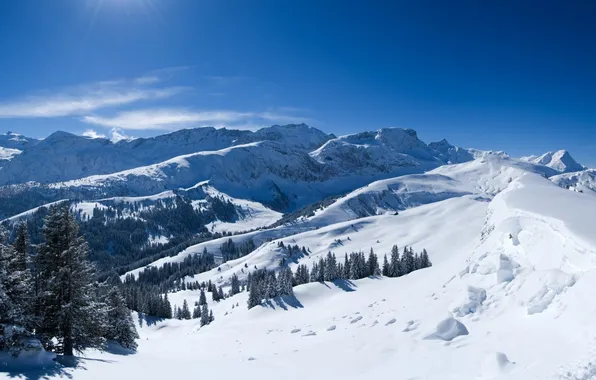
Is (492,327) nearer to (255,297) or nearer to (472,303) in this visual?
(472,303)

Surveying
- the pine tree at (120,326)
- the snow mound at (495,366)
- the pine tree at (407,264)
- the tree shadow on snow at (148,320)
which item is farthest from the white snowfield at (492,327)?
the tree shadow on snow at (148,320)

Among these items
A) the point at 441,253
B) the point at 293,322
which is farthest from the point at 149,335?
the point at 441,253

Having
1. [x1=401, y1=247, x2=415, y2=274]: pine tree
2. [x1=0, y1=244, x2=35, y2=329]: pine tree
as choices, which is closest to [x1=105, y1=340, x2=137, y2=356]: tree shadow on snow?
[x1=0, y1=244, x2=35, y2=329]: pine tree

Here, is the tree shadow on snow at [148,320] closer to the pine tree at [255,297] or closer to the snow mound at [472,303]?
the pine tree at [255,297]

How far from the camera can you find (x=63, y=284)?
23.7 m

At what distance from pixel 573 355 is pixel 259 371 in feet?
54.6

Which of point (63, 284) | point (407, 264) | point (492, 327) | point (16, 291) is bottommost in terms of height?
point (407, 264)

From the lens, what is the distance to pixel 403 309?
3114 cm

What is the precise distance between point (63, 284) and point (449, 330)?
24.8 meters

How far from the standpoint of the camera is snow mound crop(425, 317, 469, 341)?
2038 centimetres

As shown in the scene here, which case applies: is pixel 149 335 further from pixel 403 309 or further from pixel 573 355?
pixel 573 355

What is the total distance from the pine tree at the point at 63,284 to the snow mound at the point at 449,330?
22643 mm

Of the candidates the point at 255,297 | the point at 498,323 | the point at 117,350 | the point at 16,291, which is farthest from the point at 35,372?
the point at 255,297

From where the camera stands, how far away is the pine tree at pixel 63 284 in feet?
76.8
